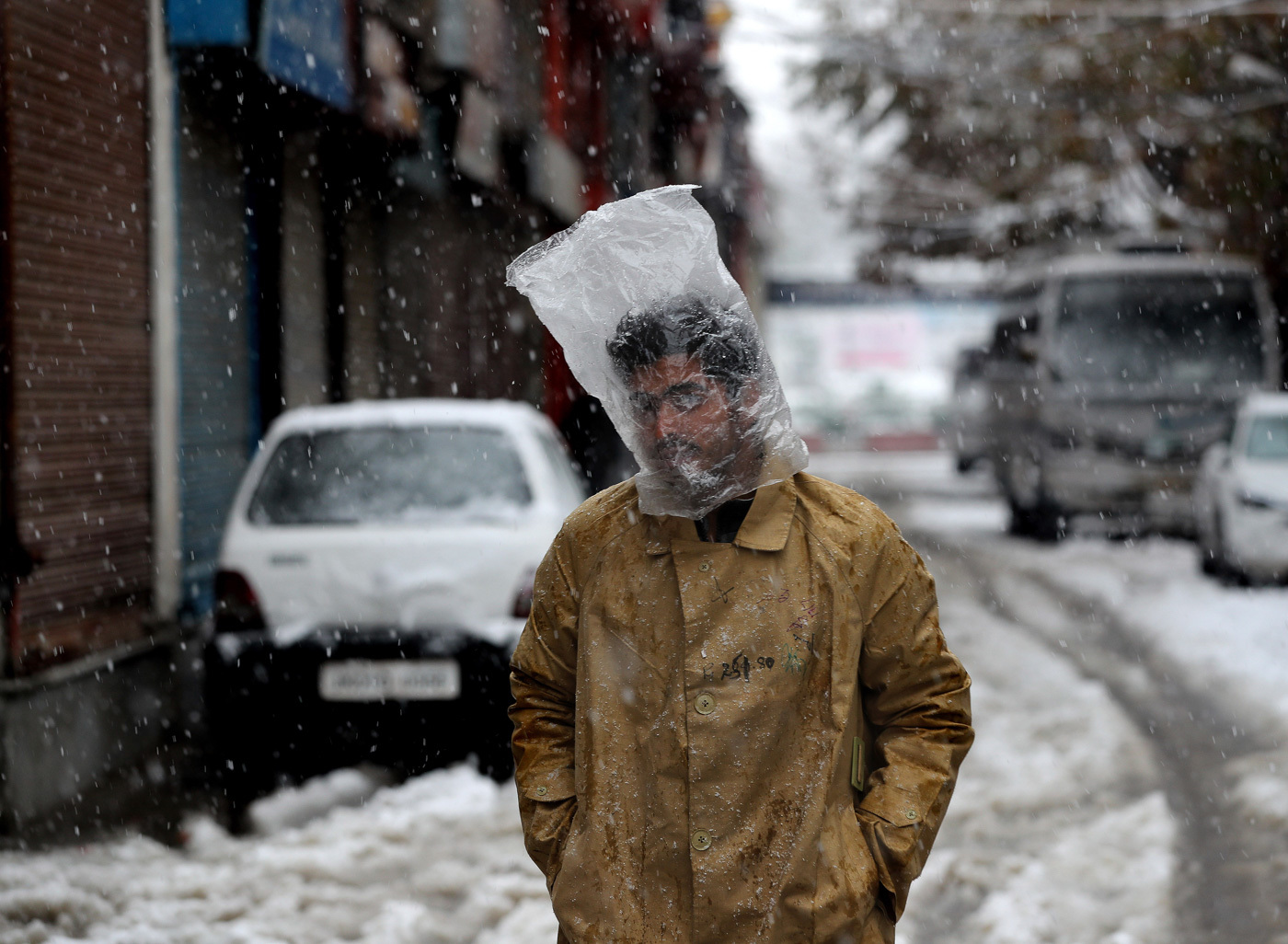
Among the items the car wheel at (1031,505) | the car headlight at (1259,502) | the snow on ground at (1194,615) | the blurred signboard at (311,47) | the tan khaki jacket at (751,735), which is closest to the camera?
the tan khaki jacket at (751,735)

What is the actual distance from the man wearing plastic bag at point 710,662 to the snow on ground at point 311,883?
2268mm

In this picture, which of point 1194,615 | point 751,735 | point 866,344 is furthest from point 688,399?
point 866,344

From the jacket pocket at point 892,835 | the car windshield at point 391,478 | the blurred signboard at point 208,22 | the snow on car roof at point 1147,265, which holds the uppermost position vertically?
the blurred signboard at point 208,22

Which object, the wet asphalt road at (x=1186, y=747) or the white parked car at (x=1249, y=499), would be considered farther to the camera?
the white parked car at (x=1249, y=499)

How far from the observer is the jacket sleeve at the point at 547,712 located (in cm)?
220

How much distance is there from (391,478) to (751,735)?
4249 millimetres

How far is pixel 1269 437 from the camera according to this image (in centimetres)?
1170

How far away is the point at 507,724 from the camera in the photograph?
5.74m

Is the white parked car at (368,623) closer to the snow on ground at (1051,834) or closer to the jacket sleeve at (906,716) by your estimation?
the snow on ground at (1051,834)

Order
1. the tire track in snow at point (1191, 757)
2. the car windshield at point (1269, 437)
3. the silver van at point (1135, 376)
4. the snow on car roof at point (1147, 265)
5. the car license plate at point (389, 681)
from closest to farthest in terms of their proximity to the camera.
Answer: the tire track in snow at point (1191, 757) → the car license plate at point (389, 681) → the car windshield at point (1269, 437) → the silver van at point (1135, 376) → the snow on car roof at point (1147, 265)

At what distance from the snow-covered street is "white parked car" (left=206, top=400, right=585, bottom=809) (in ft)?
0.84

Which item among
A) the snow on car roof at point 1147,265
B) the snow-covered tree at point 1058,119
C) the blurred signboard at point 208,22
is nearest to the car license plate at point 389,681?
the blurred signboard at point 208,22

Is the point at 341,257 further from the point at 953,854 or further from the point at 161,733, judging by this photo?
the point at 953,854

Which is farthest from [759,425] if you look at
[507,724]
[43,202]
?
[43,202]
